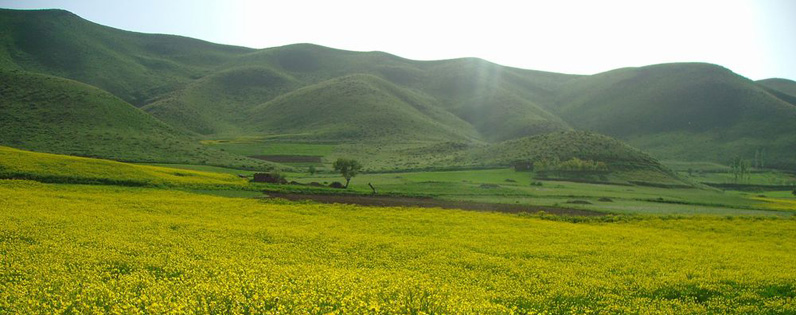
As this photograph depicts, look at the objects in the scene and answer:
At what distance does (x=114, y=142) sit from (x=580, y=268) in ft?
350

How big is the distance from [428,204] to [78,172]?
3795cm

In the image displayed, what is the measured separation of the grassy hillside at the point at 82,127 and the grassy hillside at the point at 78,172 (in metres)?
33.5

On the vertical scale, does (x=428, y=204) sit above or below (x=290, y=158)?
above

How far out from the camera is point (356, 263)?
2094 cm

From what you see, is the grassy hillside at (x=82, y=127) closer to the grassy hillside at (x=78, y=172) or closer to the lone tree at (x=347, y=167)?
the grassy hillside at (x=78, y=172)

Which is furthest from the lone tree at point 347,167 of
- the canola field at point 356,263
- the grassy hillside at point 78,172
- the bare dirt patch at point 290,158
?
the bare dirt patch at point 290,158

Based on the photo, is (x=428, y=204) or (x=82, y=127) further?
(x=82, y=127)

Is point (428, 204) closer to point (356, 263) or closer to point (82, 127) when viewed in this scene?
point (356, 263)

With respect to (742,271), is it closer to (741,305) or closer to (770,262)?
(770,262)

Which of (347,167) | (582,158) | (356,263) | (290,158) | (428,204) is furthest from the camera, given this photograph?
(290,158)

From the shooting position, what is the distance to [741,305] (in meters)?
16.7

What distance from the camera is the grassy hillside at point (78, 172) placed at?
4684 centimetres

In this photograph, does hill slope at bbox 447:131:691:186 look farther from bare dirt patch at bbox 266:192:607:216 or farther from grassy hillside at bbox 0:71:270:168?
grassy hillside at bbox 0:71:270:168

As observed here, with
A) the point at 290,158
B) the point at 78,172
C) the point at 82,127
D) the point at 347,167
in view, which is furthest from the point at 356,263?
the point at 82,127
